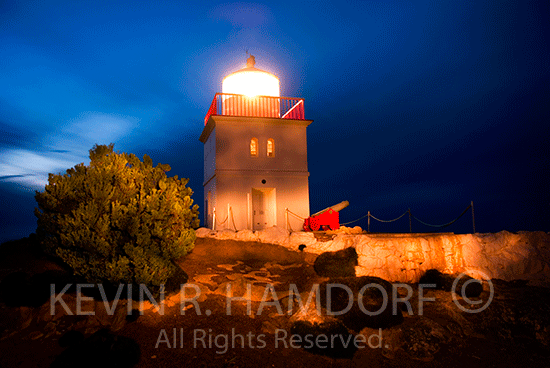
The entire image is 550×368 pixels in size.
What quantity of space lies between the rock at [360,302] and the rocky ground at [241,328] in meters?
0.06

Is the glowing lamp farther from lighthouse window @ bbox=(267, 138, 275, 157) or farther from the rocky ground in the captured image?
the rocky ground

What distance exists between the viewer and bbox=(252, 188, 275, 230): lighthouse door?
1827 cm

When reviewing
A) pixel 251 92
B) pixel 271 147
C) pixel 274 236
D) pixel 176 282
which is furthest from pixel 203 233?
pixel 251 92

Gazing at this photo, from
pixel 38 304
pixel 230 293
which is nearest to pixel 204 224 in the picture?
pixel 230 293

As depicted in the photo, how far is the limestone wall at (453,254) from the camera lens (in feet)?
39.7

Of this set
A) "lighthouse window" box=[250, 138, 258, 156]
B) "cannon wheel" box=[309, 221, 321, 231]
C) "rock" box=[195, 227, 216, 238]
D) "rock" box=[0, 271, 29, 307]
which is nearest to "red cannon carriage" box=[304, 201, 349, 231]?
"cannon wheel" box=[309, 221, 321, 231]

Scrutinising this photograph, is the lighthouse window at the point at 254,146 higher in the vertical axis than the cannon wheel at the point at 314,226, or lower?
higher

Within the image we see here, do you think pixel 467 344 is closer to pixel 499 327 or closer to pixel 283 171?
pixel 499 327

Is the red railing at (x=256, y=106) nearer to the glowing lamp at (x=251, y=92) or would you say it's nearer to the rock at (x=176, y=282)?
the glowing lamp at (x=251, y=92)

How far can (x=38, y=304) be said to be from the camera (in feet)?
27.6

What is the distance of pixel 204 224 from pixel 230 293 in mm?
11280

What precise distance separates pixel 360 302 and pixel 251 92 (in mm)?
12837

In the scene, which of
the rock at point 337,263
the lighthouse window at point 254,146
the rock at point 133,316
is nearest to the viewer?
the rock at point 133,316
